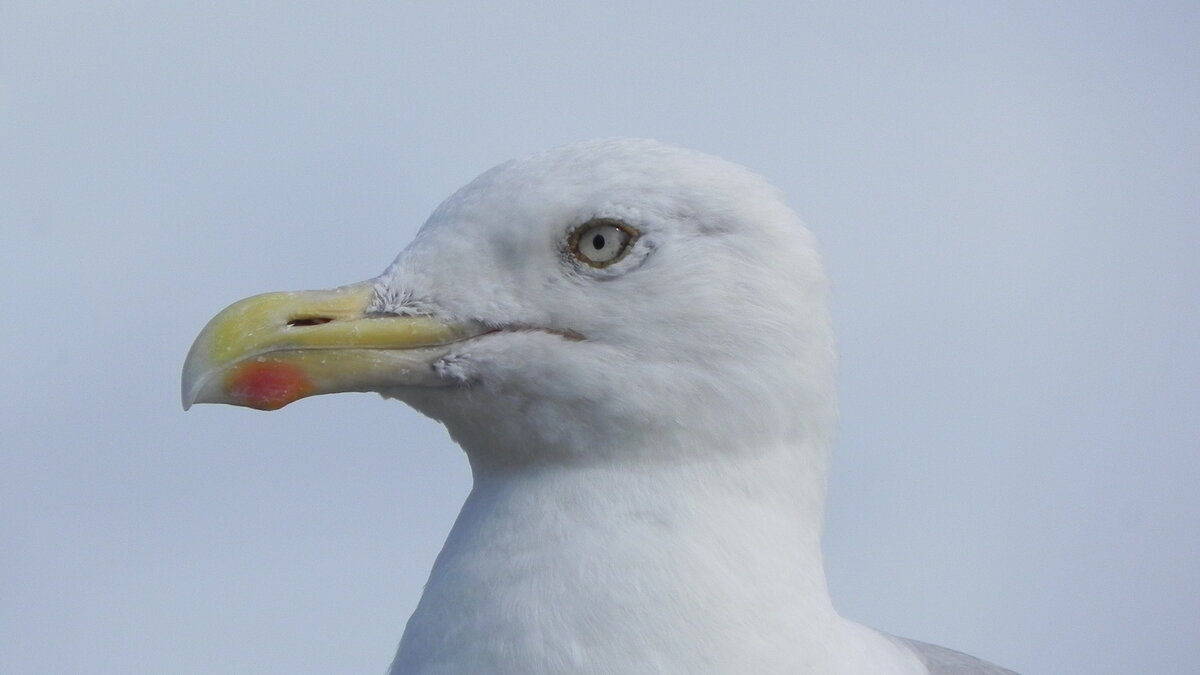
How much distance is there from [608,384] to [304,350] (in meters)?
0.65

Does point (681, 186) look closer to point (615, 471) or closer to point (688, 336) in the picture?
point (688, 336)

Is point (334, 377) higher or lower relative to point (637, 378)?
lower

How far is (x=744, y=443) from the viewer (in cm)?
347

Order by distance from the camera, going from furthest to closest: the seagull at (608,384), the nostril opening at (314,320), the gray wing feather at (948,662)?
the gray wing feather at (948,662) → the nostril opening at (314,320) → the seagull at (608,384)

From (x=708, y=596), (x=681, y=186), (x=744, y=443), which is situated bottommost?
(x=708, y=596)

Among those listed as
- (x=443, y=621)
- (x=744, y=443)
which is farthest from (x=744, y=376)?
(x=443, y=621)

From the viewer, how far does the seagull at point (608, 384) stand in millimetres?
3355

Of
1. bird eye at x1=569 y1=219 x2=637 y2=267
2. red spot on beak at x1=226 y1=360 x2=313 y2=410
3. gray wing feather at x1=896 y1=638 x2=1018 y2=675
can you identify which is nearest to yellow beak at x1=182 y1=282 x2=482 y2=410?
red spot on beak at x1=226 y1=360 x2=313 y2=410

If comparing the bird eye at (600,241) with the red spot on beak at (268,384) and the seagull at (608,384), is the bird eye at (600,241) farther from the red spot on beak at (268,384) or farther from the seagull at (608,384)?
the red spot on beak at (268,384)

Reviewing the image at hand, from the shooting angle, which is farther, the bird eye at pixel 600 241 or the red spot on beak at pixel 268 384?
the bird eye at pixel 600 241

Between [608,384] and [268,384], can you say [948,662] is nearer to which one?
[608,384]

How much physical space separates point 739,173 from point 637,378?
0.57 m

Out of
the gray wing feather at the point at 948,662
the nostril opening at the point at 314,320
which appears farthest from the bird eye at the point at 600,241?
the gray wing feather at the point at 948,662

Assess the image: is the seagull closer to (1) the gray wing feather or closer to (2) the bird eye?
(2) the bird eye
